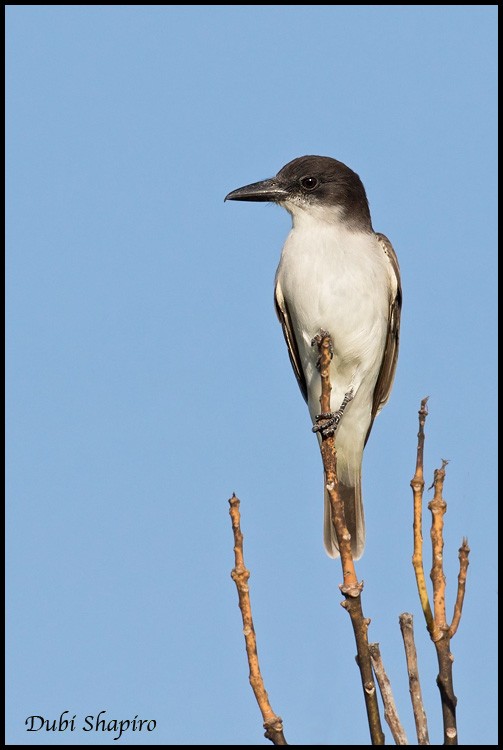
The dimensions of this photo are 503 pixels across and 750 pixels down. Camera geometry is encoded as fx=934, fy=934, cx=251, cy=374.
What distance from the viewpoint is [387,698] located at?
11.3 feet

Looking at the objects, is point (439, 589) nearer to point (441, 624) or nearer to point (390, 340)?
point (441, 624)

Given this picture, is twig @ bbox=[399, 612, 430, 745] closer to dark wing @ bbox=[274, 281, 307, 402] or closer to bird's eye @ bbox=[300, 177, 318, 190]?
dark wing @ bbox=[274, 281, 307, 402]

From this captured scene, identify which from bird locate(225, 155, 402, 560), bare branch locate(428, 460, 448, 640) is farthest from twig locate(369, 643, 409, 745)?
bird locate(225, 155, 402, 560)

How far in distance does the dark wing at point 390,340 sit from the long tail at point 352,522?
803 millimetres

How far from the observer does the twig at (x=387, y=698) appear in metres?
3.33

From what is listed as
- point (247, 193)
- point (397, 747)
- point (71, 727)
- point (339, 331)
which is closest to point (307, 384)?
point (339, 331)

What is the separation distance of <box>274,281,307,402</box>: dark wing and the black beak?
2.40ft

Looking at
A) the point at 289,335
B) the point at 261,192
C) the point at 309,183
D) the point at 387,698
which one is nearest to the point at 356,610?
the point at 387,698

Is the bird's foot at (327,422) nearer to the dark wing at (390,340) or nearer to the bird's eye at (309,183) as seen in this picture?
the dark wing at (390,340)

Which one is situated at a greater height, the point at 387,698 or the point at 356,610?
the point at 356,610

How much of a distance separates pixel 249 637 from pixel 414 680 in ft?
2.12

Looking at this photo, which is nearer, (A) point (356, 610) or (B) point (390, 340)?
(A) point (356, 610)

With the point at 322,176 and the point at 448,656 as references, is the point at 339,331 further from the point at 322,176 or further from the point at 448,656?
the point at 448,656

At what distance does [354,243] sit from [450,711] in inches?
199
